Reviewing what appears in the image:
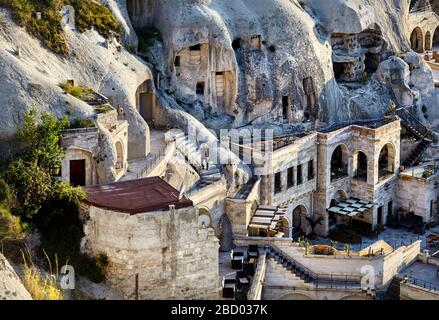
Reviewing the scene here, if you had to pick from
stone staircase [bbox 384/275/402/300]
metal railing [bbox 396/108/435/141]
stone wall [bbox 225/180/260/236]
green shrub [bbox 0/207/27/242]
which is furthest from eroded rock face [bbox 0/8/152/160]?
metal railing [bbox 396/108/435/141]

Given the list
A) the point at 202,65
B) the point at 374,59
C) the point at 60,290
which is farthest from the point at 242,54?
the point at 60,290

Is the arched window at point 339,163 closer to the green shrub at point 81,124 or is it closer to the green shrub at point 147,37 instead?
the green shrub at point 147,37

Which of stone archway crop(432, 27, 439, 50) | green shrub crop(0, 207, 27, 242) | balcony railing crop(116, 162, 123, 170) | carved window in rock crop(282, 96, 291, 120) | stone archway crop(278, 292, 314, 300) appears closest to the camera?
green shrub crop(0, 207, 27, 242)

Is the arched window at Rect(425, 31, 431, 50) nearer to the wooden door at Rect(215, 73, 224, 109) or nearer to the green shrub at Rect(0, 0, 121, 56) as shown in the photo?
the wooden door at Rect(215, 73, 224, 109)

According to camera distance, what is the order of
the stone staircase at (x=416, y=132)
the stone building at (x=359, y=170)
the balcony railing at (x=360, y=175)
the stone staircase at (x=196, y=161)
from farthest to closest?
the stone staircase at (x=416, y=132)
the balcony railing at (x=360, y=175)
the stone building at (x=359, y=170)
the stone staircase at (x=196, y=161)

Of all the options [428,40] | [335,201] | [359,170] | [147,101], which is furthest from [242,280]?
[428,40]

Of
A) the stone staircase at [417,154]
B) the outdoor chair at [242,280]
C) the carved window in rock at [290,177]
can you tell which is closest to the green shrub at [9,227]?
the outdoor chair at [242,280]

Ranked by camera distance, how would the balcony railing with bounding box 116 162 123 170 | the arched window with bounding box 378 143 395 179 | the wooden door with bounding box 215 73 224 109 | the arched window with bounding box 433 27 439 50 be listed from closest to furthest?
the balcony railing with bounding box 116 162 123 170
the wooden door with bounding box 215 73 224 109
the arched window with bounding box 378 143 395 179
the arched window with bounding box 433 27 439 50
